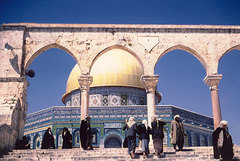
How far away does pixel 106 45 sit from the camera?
13898 millimetres

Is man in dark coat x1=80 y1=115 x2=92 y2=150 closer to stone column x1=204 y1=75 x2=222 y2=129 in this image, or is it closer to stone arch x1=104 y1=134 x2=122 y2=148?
stone column x1=204 y1=75 x2=222 y2=129

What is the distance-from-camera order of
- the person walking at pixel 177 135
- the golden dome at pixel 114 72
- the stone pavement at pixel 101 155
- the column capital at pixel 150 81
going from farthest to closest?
the golden dome at pixel 114 72, the column capital at pixel 150 81, the person walking at pixel 177 135, the stone pavement at pixel 101 155

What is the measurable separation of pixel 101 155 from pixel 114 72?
16.0m

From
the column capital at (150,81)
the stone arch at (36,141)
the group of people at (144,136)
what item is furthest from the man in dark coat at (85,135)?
the stone arch at (36,141)

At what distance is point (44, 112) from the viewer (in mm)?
24656

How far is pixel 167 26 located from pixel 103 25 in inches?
97.9

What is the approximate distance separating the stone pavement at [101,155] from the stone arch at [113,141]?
1320cm

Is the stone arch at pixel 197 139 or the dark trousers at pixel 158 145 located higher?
the stone arch at pixel 197 139

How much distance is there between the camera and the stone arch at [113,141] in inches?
925

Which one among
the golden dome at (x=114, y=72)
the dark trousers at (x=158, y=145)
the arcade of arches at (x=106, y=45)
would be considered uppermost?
the golden dome at (x=114, y=72)

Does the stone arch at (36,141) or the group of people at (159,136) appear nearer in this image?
the group of people at (159,136)

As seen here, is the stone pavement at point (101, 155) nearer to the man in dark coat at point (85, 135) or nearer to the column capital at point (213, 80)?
the man in dark coat at point (85, 135)

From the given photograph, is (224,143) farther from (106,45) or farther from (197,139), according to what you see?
(197,139)

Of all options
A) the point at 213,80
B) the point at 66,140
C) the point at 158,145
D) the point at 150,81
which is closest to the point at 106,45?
the point at 150,81
